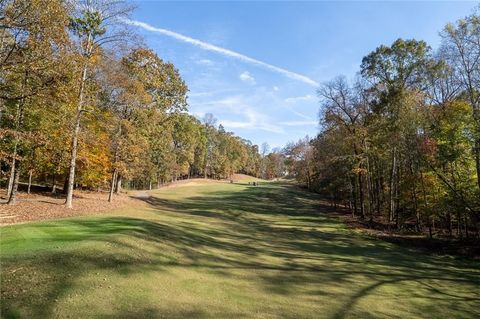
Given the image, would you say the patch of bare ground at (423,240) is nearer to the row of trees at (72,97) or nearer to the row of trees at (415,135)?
the row of trees at (415,135)

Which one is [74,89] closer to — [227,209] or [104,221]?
[104,221]

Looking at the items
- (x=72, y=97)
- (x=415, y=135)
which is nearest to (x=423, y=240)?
(x=415, y=135)

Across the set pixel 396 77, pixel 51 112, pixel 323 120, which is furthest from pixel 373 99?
pixel 51 112

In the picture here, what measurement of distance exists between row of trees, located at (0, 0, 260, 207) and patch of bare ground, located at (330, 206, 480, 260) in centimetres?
1905

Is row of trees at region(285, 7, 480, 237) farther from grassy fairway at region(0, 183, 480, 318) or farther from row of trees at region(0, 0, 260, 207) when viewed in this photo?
row of trees at region(0, 0, 260, 207)

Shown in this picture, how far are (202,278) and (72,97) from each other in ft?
42.8

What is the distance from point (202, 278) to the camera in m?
10.7

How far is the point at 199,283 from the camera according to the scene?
33.4ft

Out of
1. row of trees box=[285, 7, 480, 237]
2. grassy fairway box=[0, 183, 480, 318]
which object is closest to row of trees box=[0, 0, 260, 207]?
grassy fairway box=[0, 183, 480, 318]

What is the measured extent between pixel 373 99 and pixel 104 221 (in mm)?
27161

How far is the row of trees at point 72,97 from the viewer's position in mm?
14703

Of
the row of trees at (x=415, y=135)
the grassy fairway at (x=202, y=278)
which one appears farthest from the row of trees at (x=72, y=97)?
the row of trees at (x=415, y=135)

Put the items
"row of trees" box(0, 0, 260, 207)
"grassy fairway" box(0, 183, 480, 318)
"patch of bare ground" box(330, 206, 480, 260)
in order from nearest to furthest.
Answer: "grassy fairway" box(0, 183, 480, 318), "row of trees" box(0, 0, 260, 207), "patch of bare ground" box(330, 206, 480, 260)

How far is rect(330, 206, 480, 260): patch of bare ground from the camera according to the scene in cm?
2067
